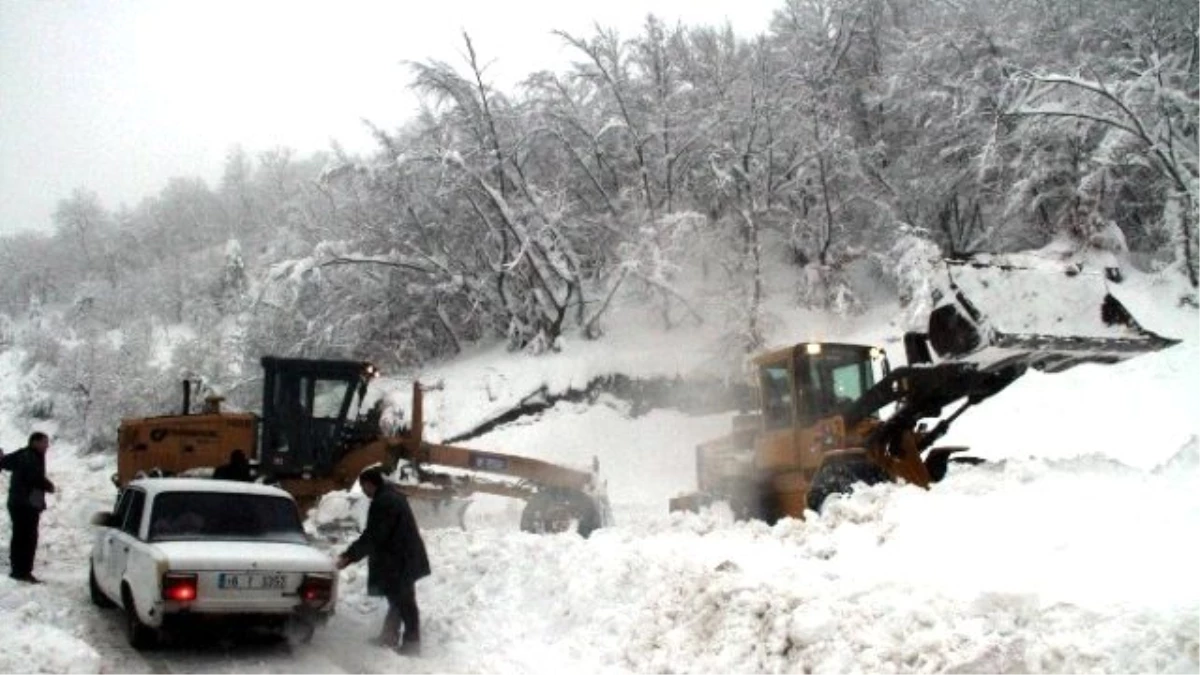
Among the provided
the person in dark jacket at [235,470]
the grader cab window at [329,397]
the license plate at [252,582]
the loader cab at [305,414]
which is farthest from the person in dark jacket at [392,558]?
the grader cab window at [329,397]

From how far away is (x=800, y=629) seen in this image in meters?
5.79

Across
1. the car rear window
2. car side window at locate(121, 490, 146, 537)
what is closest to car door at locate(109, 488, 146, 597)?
car side window at locate(121, 490, 146, 537)

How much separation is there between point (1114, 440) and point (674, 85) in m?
17.8

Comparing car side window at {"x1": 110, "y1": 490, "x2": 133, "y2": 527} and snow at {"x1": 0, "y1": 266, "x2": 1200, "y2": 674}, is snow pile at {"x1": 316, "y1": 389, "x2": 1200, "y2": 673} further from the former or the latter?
car side window at {"x1": 110, "y1": 490, "x2": 133, "y2": 527}

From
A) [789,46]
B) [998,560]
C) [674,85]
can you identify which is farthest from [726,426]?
[998,560]

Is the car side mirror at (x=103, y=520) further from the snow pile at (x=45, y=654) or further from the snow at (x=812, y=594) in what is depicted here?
the snow pile at (x=45, y=654)

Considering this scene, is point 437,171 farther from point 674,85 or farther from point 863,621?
point 863,621

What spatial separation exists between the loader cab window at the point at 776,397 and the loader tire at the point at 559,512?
134 inches

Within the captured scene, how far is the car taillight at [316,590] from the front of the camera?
7461mm

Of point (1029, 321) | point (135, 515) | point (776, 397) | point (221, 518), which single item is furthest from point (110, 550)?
point (1029, 321)

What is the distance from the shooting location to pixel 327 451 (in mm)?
13859

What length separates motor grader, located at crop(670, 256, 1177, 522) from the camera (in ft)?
30.8

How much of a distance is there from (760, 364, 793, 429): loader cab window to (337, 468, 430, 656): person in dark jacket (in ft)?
17.9

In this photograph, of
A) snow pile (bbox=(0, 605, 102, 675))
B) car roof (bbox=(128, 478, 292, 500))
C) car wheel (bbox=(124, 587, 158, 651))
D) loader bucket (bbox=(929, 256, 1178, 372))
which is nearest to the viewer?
snow pile (bbox=(0, 605, 102, 675))
